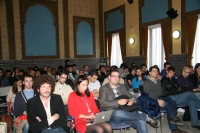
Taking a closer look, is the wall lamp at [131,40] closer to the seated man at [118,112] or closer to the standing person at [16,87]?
the seated man at [118,112]

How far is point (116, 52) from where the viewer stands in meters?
9.77

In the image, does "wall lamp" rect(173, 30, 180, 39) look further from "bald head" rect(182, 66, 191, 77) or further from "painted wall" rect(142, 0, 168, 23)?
"bald head" rect(182, 66, 191, 77)

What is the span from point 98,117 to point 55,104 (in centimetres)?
59

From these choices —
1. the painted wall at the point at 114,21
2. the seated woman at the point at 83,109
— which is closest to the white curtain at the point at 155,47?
the painted wall at the point at 114,21

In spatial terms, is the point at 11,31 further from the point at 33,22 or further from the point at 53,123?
the point at 53,123

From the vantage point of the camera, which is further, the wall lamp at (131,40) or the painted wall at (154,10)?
the wall lamp at (131,40)

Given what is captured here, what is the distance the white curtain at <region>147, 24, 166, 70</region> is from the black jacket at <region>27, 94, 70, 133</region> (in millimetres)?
5968

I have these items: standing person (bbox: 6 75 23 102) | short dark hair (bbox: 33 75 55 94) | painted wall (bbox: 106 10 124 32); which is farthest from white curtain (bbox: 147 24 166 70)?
short dark hair (bbox: 33 75 55 94)

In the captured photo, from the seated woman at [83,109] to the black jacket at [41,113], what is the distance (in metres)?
0.22

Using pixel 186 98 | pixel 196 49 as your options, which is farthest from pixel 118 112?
pixel 196 49

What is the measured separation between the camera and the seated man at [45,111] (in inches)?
82.3

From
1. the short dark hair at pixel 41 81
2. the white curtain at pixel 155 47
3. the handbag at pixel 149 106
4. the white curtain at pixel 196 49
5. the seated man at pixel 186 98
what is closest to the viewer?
the short dark hair at pixel 41 81

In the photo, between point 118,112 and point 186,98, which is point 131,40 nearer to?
point 186,98

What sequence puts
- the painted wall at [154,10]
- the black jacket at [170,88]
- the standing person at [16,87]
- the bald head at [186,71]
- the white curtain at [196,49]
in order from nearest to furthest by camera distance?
the standing person at [16,87] → the black jacket at [170,88] → the bald head at [186,71] → the white curtain at [196,49] → the painted wall at [154,10]
